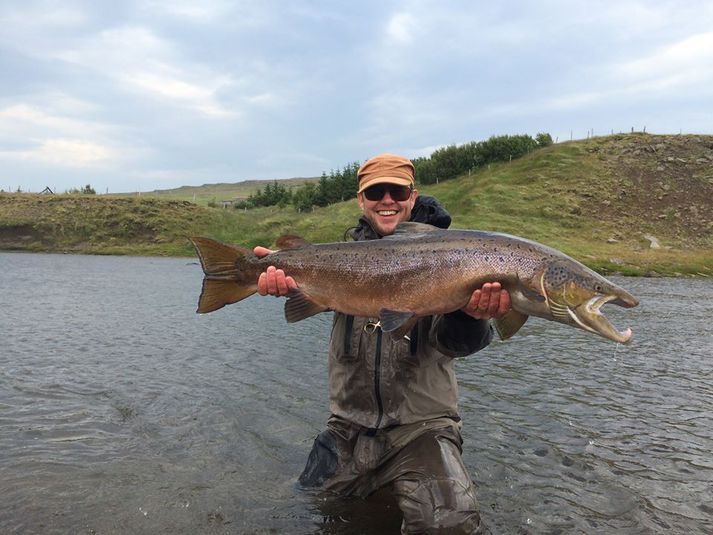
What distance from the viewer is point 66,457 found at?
5.41 metres

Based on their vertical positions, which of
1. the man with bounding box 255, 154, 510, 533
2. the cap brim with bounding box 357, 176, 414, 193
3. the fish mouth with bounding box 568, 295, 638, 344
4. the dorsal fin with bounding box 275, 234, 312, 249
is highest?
the cap brim with bounding box 357, 176, 414, 193

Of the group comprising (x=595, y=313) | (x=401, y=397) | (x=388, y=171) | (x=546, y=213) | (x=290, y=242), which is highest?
(x=546, y=213)

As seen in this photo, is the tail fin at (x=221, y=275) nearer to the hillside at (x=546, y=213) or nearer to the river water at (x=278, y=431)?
the river water at (x=278, y=431)

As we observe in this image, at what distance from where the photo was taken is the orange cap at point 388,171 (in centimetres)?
446

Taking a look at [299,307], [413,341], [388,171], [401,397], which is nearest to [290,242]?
[299,307]

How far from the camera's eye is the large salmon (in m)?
3.46

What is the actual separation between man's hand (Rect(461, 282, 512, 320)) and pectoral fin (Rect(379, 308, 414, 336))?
46cm

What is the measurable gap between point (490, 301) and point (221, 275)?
223 centimetres

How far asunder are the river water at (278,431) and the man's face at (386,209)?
2.44m

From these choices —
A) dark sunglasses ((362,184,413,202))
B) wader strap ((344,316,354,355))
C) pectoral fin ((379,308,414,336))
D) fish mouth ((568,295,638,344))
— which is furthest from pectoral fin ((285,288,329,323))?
fish mouth ((568,295,638,344))

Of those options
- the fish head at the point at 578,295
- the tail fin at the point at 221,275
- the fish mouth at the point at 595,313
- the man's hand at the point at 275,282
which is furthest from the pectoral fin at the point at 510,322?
the tail fin at the point at 221,275

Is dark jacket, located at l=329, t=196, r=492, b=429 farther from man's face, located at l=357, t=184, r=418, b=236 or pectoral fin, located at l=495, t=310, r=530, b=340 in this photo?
man's face, located at l=357, t=184, r=418, b=236

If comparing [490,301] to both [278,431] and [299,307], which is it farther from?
[278,431]

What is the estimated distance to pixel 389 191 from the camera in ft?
14.9
